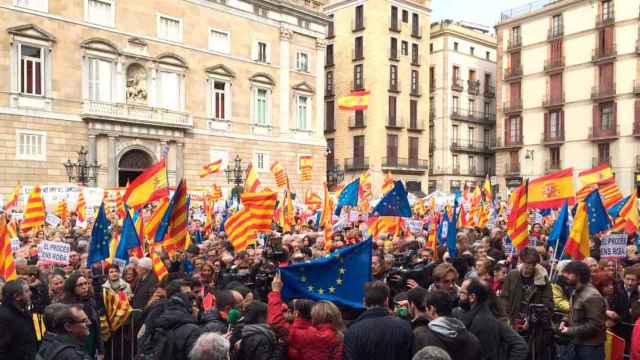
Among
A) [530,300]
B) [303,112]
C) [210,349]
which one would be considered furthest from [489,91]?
[210,349]

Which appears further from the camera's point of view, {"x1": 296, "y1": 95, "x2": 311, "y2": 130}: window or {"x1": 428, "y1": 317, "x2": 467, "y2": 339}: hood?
{"x1": 296, "y1": 95, "x2": 311, "y2": 130}: window

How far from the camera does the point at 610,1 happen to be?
4094cm

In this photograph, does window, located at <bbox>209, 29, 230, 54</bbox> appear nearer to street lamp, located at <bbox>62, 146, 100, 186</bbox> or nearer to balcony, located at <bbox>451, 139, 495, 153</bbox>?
street lamp, located at <bbox>62, 146, 100, 186</bbox>

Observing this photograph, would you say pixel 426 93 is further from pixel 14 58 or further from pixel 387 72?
pixel 14 58

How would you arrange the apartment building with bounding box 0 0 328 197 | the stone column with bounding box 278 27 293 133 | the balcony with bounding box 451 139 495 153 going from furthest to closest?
1. the balcony with bounding box 451 139 495 153
2. the stone column with bounding box 278 27 293 133
3. the apartment building with bounding box 0 0 328 197

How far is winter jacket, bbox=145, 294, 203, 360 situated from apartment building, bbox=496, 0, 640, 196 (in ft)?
121

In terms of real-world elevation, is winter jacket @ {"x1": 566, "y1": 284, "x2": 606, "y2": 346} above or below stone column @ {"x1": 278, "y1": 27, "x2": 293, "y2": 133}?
below

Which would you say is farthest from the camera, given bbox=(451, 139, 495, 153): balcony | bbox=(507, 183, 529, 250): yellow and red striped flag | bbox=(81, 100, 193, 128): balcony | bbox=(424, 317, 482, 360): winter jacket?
bbox=(451, 139, 495, 153): balcony

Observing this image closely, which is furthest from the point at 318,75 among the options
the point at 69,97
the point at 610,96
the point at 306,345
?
the point at 306,345

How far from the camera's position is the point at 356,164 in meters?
45.5

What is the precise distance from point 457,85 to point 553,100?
8068mm

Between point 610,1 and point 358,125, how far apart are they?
19.4 meters

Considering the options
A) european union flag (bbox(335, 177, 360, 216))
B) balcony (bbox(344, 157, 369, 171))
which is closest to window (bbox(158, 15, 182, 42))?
balcony (bbox(344, 157, 369, 171))

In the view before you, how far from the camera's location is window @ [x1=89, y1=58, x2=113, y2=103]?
29.2 meters
